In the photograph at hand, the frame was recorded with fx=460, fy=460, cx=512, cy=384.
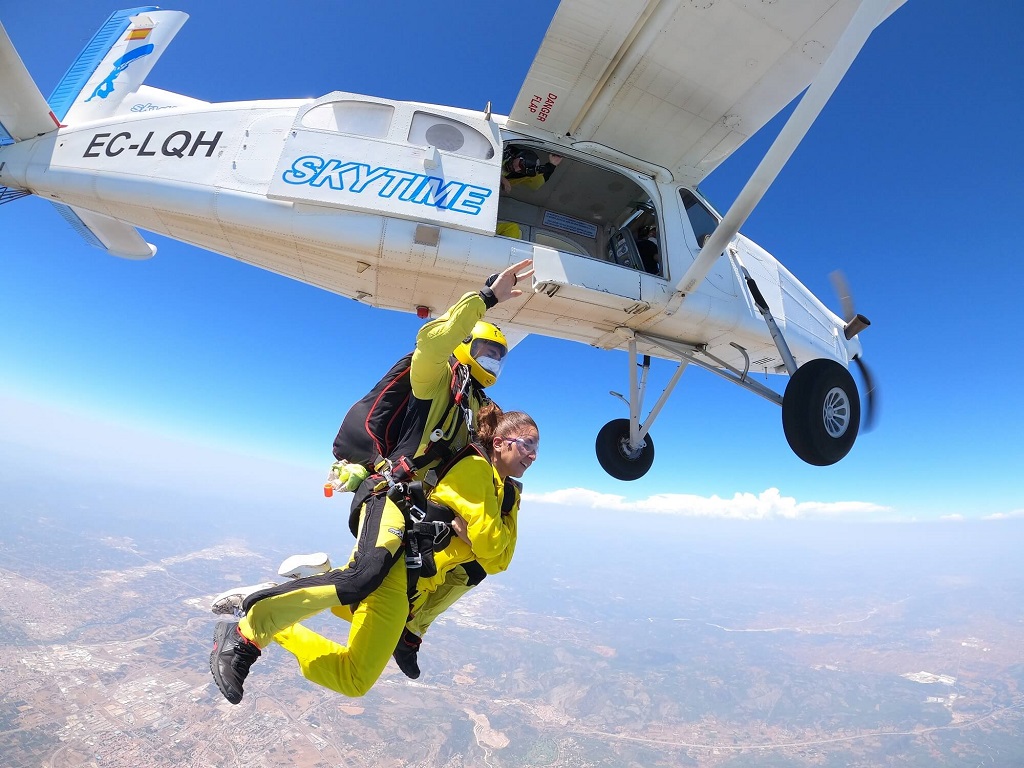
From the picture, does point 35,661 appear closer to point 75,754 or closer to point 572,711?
point 75,754

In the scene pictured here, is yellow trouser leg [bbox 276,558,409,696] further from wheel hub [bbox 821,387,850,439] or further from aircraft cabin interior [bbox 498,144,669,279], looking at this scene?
aircraft cabin interior [bbox 498,144,669,279]

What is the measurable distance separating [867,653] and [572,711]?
131446 mm

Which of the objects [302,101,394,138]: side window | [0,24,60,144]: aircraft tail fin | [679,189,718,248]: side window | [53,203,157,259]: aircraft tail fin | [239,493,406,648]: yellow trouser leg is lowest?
[239,493,406,648]: yellow trouser leg

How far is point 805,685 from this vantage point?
128250mm

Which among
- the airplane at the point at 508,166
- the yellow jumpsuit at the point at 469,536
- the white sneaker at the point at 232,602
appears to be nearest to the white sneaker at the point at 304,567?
the white sneaker at the point at 232,602

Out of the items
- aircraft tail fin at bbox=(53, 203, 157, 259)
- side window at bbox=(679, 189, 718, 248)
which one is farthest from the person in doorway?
aircraft tail fin at bbox=(53, 203, 157, 259)

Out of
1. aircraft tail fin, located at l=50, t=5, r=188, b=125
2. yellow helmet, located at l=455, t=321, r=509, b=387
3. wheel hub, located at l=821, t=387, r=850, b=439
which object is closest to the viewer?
yellow helmet, located at l=455, t=321, r=509, b=387

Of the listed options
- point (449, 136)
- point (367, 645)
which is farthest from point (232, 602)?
point (449, 136)

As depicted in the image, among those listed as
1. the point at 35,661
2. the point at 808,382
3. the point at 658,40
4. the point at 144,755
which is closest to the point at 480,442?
the point at 808,382

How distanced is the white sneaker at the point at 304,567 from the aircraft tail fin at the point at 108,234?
5.00m

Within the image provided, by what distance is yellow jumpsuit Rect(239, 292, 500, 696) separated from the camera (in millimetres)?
2150

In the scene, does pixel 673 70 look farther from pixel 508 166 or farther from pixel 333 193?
pixel 333 193

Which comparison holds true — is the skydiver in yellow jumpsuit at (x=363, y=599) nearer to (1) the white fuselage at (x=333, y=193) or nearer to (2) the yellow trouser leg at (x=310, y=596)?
(2) the yellow trouser leg at (x=310, y=596)

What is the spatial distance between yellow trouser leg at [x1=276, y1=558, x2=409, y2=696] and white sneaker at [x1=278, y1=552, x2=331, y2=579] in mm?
309
